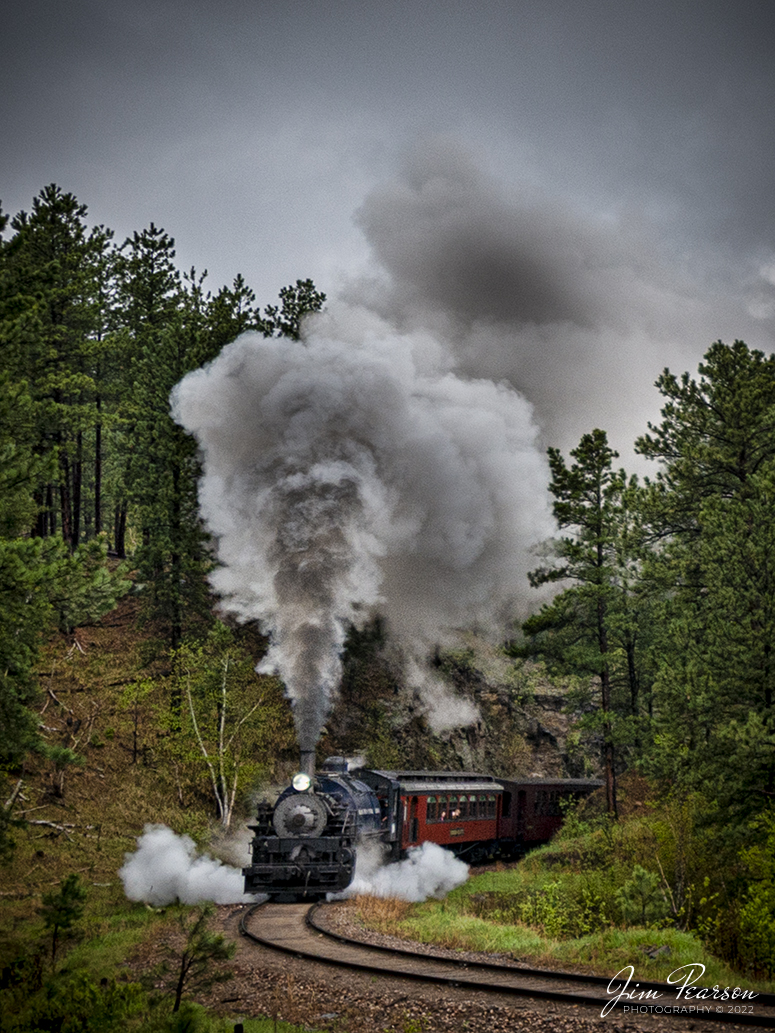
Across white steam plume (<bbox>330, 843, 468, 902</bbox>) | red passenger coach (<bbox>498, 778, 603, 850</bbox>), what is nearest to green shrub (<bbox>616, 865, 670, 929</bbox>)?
white steam plume (<bbox>330, 843, 468, 902</bbox>)

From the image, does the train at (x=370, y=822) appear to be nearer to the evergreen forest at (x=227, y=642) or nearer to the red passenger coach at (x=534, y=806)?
the red passenger coach at (x=534, y=806)

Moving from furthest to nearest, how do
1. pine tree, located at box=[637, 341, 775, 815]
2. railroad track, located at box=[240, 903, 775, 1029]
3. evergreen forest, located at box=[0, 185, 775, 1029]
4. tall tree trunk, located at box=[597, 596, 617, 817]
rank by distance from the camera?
tall tree trunk, located at box=[597, 596, 617, 817], pine tree, located at box=[637, 341, 775, 815], evergreen forest, located at box=[0, 185, 775, 1029], railroad track, located at box=[240, 903, 775, 1029]

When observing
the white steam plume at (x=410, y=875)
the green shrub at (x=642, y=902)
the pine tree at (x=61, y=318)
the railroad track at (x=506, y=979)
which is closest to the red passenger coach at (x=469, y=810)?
the white steam plume at (x=410, y=875)

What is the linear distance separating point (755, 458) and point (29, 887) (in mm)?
19743

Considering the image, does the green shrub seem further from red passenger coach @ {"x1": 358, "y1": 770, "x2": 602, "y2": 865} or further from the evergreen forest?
red passenger coach @ {"x1": 358, "y1": 770, "x2": 602, "y2": 865}

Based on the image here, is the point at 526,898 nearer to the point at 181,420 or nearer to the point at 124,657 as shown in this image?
the point at 124,657

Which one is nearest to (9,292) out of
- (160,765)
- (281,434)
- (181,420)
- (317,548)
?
(317,548)

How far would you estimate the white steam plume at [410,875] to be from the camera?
1844cm

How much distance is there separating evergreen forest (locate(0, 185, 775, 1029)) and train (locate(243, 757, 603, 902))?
320cm

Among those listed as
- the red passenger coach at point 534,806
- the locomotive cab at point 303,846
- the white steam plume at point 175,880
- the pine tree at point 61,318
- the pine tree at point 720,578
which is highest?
the pine tree at point 61,318
